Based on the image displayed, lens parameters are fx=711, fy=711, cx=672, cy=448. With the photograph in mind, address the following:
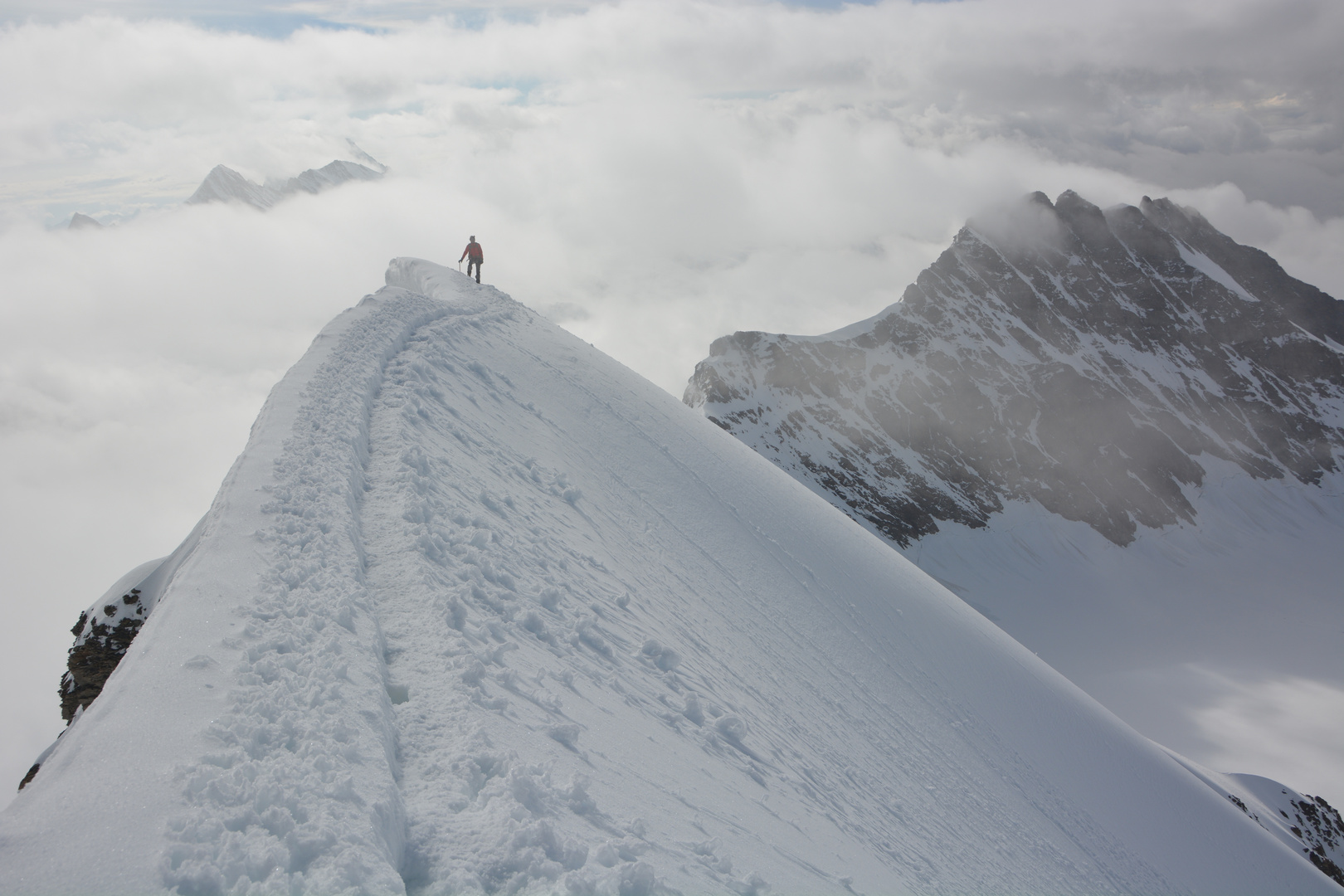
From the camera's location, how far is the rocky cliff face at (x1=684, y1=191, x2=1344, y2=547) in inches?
5010

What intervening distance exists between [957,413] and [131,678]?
512ft

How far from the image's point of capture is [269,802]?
13.5 ft

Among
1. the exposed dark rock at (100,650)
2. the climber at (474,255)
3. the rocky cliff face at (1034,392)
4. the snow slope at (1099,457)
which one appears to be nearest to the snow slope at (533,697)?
the exposed dark rock at (100,650)

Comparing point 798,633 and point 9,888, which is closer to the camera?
point 9,888

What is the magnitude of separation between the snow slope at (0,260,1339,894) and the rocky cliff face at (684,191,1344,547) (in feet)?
312

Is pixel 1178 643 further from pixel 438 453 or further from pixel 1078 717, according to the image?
pixel 438 453

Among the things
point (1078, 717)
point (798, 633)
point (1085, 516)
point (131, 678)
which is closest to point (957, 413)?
point (1085, 516)

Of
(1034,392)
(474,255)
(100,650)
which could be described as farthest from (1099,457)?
(100,650)

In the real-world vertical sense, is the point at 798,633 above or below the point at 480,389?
below

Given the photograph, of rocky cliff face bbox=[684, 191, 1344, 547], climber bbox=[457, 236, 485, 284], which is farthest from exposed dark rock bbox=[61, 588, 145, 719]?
rocky cliff face bbox=[684, 191, 1344, 547]

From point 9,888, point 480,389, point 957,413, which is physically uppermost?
point 957,413

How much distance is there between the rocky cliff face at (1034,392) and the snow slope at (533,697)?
9520 centimetres

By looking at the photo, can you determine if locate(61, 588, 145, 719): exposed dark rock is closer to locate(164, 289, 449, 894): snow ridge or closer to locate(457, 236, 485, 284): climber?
locate(164, 289, 449, 894): snow ridge

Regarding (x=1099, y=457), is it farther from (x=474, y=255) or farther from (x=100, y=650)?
(x=100, y=650)
